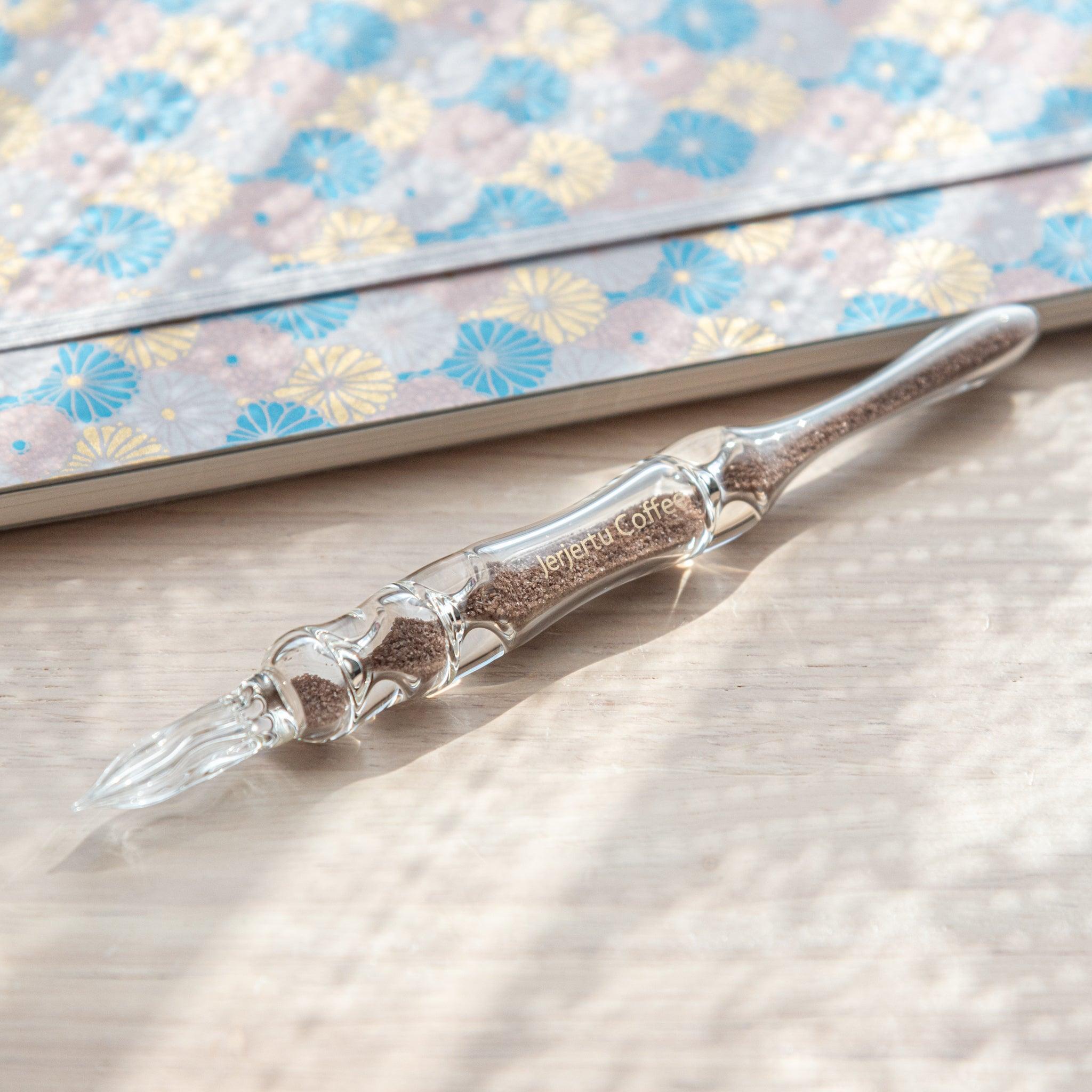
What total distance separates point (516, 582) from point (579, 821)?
98 mm

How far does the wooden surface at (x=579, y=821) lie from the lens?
0.35 meters

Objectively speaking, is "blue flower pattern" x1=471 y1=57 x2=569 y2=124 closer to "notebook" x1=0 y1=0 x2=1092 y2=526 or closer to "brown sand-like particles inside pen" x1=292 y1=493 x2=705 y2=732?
"notebook" x1=0 y1=0 x2=1092 y2=526

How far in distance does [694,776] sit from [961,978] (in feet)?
0.38

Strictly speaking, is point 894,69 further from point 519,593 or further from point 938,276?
point 519,593

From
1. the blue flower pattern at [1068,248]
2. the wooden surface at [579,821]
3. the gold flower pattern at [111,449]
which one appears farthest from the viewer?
the blue flower pattern at [1068,248]

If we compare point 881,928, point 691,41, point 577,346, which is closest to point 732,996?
point 881,928

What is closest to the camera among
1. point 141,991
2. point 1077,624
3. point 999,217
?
point 141,991

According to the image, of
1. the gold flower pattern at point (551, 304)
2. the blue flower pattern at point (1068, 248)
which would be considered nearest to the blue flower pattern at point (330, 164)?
the gold flower pattern at point (551, 304)

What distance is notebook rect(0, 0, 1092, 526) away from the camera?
0.49 m

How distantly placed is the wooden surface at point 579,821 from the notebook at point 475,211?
0.15 feet

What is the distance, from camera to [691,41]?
655mm

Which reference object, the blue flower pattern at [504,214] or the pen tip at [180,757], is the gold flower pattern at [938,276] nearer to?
the blue flower pattern at [504,214]

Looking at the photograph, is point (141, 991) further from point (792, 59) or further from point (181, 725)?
point (792, 59)

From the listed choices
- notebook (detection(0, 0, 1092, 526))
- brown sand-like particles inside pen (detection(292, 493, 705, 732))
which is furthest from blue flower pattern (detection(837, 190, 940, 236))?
brown sand-like particles inside pen (detection(292, 493, 705, 732))
